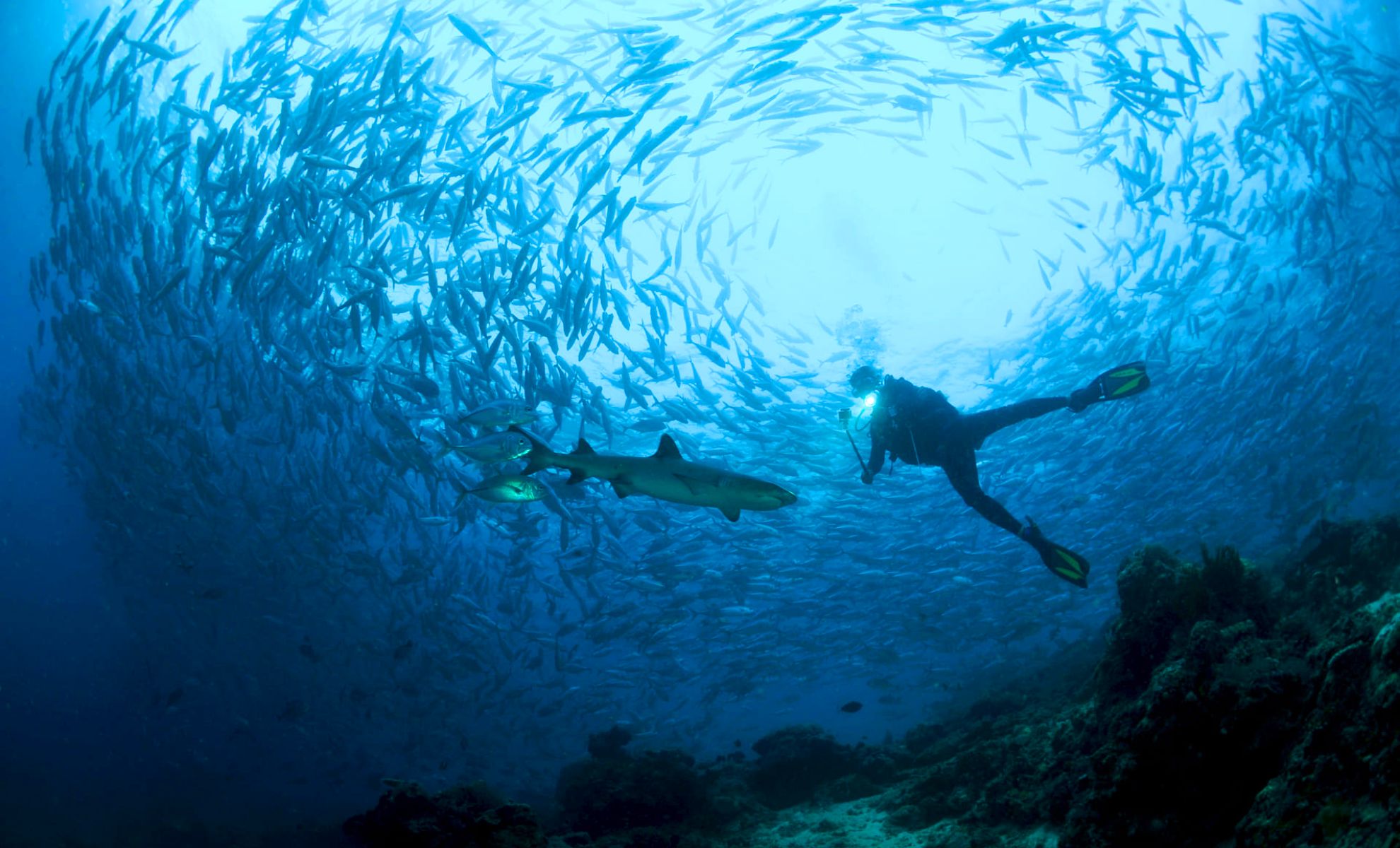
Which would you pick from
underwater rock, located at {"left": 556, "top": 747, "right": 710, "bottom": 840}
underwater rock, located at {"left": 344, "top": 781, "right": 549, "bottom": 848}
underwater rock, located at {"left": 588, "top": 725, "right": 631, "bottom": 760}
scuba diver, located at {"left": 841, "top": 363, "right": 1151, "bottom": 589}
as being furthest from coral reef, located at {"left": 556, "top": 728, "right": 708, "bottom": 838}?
scuba diver, located at {"left": 841, "top": 363, "right": 1151, "bottom": 589}

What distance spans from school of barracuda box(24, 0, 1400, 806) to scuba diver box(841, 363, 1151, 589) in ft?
12.2

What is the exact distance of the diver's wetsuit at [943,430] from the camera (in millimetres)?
7242

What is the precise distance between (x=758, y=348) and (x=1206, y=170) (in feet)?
34.2

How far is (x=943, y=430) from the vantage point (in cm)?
782

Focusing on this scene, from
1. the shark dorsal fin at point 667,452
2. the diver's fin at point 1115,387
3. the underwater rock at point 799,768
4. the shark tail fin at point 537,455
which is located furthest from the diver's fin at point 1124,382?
the underwater rock at point 799,768

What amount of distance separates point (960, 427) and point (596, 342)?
25.3 feet

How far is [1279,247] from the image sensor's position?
1545cm

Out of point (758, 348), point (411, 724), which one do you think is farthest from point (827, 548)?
point (411, 724)

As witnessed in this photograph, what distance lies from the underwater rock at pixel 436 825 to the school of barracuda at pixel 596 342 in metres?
2.71

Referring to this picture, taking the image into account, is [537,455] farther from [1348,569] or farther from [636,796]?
[1348,569]

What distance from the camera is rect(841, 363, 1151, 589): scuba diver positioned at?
22.2 ft

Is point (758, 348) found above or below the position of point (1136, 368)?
above

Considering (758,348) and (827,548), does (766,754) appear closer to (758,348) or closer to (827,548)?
(758,348)

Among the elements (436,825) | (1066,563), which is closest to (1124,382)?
(1066,563)
